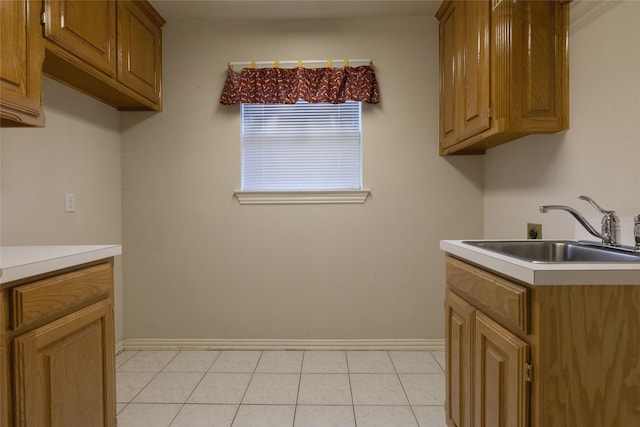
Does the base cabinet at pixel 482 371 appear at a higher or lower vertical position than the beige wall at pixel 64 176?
lower

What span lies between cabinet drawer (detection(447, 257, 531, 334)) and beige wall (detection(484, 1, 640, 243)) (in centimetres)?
60

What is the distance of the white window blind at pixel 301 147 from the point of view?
2.50m

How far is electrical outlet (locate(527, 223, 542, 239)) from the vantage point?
69.5 inches

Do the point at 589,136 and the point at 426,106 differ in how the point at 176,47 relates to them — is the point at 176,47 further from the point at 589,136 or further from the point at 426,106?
the point at 589,136

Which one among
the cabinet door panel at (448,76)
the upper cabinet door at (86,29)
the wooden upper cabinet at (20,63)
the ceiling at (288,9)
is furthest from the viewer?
the ceiling at (288,9)

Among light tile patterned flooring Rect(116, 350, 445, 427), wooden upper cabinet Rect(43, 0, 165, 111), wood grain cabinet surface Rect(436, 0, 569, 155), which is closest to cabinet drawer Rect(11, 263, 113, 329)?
light tile patterned flooring Rect(116, 350, 445, 427)

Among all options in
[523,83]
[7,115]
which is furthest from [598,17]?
[7,115]

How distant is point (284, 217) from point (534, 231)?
1592 millimetres

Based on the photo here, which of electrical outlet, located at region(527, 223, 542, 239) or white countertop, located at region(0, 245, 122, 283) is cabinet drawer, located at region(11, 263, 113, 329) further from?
electrical outlet, located at region(527, 223, 542, 239)

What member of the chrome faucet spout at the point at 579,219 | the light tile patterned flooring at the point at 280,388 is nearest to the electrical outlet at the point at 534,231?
the chrome faucet spout at the point at 579,219

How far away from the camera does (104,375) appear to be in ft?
4.22

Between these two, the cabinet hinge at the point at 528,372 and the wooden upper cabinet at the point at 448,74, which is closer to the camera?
the cabinet hinge at the point at 528,372

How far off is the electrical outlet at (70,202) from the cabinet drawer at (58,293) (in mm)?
921

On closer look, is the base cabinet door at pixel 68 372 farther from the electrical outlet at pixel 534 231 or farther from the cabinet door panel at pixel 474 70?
the electrical outlet at pixel 534 231
